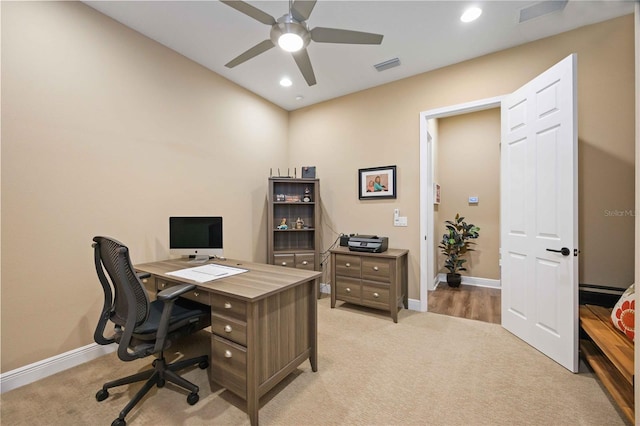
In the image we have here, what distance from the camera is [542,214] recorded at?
2.31 m

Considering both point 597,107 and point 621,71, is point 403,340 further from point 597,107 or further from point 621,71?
point 621,71

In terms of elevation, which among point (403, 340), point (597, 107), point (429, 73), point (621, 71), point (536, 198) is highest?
point (429, 73)

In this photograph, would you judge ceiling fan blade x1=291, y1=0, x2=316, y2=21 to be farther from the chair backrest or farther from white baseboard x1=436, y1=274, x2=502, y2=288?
white baseboard x1=436, y1=274, x2=502, y2=288

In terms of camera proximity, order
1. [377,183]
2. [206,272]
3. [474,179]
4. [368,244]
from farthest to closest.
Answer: [474,179] → [377,183] → [368,244] → [206,272]

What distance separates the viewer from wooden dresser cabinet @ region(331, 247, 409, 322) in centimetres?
303

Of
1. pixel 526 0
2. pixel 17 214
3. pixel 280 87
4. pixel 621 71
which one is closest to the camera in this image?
pixel 17 214

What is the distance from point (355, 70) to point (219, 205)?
244 cm

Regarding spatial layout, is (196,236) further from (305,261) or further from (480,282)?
(480,282)

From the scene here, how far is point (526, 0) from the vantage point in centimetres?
216

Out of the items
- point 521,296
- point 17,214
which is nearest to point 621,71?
point 521,296

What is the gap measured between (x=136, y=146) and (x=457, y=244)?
4683mm

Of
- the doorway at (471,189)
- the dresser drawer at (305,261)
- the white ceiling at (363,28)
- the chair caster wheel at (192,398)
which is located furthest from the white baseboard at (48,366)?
the doorway at (471,189)

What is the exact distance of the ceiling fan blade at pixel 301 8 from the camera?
164 cm

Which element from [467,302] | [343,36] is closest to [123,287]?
[343,36]
